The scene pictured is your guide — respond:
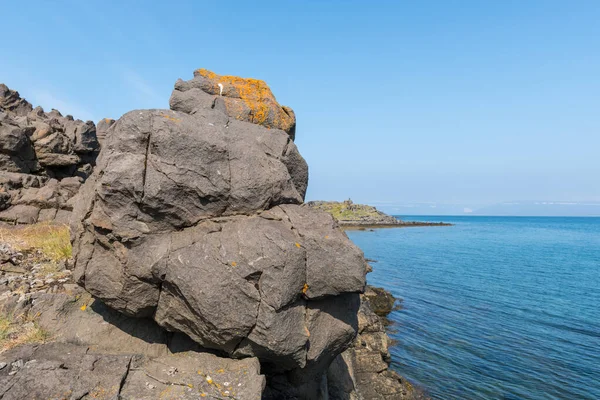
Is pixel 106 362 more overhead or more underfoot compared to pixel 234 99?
more underfoot

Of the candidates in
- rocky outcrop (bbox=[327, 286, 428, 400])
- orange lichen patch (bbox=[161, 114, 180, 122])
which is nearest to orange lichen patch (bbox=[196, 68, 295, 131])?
orange lichen patch (bbox=[161, 114, 180, 122])

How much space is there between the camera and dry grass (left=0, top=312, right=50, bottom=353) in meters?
8.80

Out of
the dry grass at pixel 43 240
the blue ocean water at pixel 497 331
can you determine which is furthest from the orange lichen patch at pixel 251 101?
the blue ocean water at pixel 497 331

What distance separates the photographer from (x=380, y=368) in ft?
60.2

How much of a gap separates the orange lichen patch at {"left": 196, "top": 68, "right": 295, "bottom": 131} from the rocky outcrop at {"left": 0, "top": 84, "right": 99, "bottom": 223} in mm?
13620

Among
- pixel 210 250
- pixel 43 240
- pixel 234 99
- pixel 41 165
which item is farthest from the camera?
pixel 41 165

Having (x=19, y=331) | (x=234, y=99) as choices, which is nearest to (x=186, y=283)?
(x=19, y=331)

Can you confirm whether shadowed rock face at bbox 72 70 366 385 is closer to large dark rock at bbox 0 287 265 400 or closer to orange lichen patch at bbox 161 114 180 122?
orange lichen patch at bbox 161 114 180 122

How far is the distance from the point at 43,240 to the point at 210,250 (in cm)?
1071

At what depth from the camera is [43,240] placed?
14.9 m

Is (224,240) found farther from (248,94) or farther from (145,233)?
(248,94)

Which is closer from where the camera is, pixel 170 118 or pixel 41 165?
pixel 170 118

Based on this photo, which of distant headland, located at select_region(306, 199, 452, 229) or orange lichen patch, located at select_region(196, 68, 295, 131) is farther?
distant headland, located at select_region(306, 199, 452, 229)

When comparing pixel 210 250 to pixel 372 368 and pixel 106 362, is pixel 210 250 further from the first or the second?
pixel 372 368
